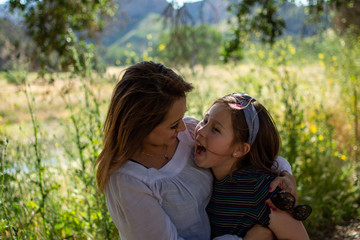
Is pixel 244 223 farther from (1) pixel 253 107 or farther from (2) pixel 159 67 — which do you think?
(2) pixel 159 67

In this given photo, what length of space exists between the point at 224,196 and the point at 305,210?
362 millimetres

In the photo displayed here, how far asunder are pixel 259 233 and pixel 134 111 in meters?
0.76

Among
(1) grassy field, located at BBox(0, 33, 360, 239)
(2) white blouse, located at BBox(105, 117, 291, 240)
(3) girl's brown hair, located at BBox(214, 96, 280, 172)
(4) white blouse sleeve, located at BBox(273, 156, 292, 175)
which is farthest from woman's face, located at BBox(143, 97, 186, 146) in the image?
(1) grassy field, located at BBox(0, 33, 360, 239)

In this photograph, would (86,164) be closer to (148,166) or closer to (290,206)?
(148,166)

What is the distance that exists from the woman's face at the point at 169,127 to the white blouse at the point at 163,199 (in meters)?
0.12

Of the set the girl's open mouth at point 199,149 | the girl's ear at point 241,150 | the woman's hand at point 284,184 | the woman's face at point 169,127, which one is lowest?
the woman's hand at point 284,184

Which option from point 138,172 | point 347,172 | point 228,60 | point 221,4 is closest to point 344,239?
point 347,172

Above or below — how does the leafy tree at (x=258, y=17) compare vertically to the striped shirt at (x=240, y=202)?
above

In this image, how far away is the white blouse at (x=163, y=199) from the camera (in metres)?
1.39

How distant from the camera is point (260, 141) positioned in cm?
180

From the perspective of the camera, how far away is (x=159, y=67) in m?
1.60

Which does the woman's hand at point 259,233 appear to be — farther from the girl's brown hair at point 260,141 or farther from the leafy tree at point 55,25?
the leafy tree at point 55,25

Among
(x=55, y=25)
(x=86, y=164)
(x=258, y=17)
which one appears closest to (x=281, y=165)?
(x=86, y=164)

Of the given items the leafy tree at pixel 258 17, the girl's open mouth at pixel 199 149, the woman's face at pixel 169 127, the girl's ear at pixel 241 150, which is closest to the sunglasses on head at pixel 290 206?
the girl's ear at pixel 241 150
